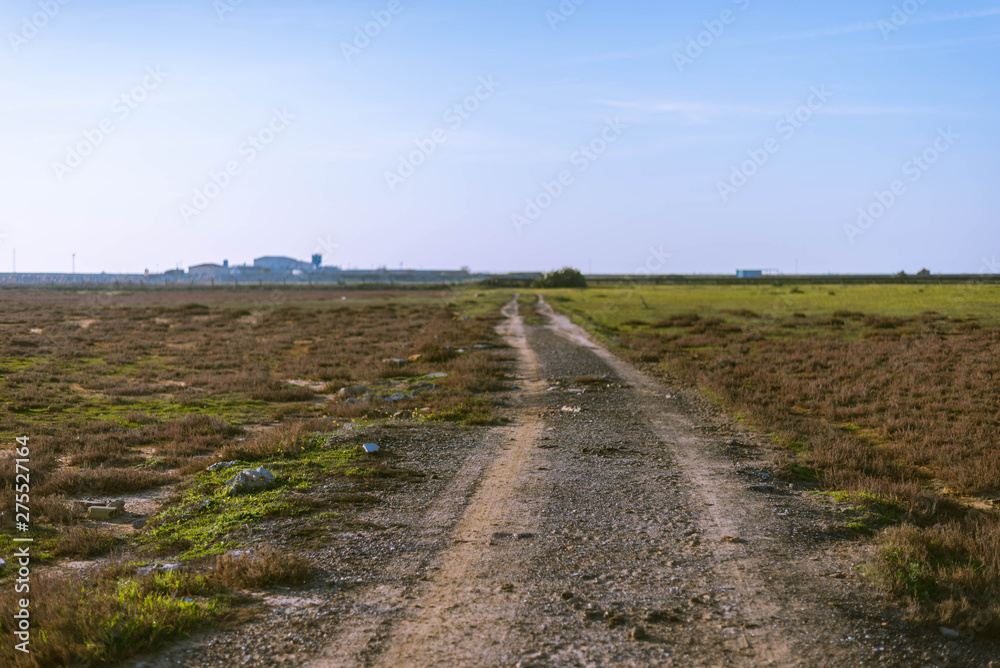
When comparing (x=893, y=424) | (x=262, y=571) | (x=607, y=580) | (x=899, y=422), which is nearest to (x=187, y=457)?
(x=262, y=571)

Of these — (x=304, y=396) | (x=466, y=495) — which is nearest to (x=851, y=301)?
(x=304, y=396)

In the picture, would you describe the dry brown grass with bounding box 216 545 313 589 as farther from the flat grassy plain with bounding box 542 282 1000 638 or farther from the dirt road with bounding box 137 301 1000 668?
the flat grassy plain with bounding box 542 282 1000 638

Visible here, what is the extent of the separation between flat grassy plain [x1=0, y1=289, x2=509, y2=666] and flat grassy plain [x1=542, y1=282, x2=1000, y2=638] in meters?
6.10

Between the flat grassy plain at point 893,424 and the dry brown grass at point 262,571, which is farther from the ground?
the flat grassy plain at point 893,424

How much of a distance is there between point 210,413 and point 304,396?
325 centimetres

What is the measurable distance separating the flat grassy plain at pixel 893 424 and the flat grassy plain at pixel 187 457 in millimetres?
6099

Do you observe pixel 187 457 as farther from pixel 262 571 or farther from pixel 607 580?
pixel 607 580

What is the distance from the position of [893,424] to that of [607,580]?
36.3 feet

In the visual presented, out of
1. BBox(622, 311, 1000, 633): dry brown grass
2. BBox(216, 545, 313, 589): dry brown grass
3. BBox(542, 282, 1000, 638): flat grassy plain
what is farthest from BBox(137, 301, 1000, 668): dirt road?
BBox(622, 311, 1000, 633): dry brown grass

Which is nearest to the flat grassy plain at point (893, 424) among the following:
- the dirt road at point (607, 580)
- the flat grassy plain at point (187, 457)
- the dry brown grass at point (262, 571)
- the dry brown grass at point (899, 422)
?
the dry brown grass at point (899, 422)

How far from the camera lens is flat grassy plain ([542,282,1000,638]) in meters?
6.79

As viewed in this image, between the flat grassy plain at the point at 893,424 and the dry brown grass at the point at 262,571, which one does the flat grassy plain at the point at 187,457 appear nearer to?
the dry brown grass at the point at 262,571

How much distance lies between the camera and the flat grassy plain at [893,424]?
6789mm

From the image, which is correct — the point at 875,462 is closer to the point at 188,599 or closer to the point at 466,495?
the point at 466,495
